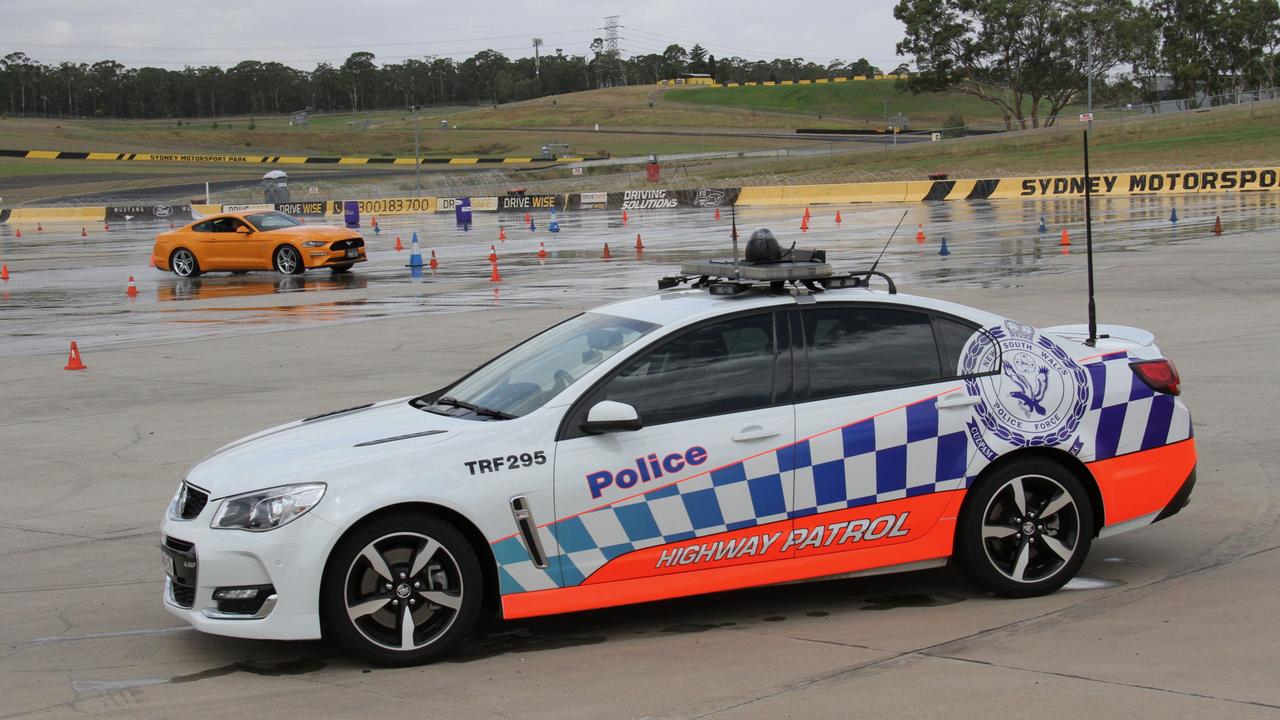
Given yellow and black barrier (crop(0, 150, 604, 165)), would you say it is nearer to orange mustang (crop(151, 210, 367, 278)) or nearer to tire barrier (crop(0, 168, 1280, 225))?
tire barrier (crop(0, 168, 1280, 225))

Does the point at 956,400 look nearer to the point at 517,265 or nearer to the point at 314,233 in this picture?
the point at 517,265

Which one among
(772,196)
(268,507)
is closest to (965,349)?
(268,507)

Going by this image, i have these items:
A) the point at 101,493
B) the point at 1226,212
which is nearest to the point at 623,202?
the point at 1226,212

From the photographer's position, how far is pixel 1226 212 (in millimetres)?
35594

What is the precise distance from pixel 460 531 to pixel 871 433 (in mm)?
1831

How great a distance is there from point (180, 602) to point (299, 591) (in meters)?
0.61

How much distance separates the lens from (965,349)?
6188 mm

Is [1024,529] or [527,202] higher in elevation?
[527,202]

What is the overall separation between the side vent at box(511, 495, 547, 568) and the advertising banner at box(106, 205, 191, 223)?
61947mm

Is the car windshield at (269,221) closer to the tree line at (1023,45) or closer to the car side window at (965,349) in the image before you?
the car side window at (965,349)

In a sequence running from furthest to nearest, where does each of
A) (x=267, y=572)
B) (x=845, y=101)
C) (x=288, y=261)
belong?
(x=845, y=101) → (x=288, y=261) → (x=267, y=572)

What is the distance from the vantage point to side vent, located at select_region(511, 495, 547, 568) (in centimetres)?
546

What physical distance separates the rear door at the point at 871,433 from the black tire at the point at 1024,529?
18cm

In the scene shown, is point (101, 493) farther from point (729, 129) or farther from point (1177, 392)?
point (729, 129)
